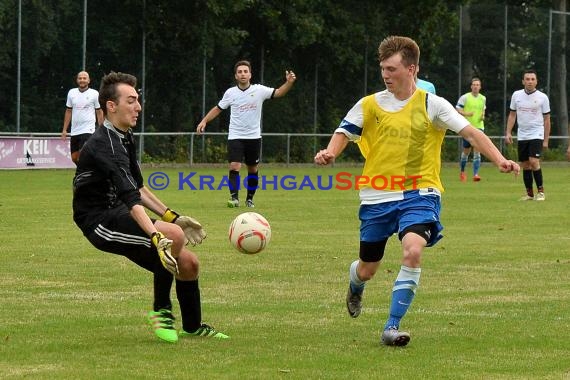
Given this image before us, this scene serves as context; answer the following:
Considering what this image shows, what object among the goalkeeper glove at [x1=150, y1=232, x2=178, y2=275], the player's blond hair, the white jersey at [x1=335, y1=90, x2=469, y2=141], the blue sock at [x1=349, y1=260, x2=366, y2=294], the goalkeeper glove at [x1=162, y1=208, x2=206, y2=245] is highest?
the player's blond hair

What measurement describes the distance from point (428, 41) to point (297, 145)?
6.07 m

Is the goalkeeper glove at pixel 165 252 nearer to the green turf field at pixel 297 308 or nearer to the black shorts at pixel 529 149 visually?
the green turf field at pixel 297 308

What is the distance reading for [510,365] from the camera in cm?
705

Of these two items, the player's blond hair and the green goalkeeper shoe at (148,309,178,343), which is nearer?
the green goalkeeper shoe at (148,309,178,343)

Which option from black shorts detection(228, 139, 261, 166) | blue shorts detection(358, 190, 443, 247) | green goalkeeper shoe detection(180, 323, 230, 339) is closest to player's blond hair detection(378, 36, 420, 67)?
blue shorts detection(358, 190, 443, 247)

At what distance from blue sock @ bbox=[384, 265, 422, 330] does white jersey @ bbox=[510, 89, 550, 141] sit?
15105 mm

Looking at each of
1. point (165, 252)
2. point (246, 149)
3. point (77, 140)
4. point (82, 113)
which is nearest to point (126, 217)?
point (165, 252)

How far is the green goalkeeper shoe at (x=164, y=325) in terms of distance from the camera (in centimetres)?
781

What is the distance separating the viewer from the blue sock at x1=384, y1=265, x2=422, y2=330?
25.4 ft

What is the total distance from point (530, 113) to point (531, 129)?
1.33 ft

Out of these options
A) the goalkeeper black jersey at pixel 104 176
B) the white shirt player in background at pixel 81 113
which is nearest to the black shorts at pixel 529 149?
the white shirt player in background at pixel 81 113

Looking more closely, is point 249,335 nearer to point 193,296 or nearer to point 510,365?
point 193,296

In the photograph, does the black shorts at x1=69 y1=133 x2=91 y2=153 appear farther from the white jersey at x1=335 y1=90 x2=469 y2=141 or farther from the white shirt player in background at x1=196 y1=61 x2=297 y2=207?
the white jersey at x1=335 y1=90 x2=469 y2=141

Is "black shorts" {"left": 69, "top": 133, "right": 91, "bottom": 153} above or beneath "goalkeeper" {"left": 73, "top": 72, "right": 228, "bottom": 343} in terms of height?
above
